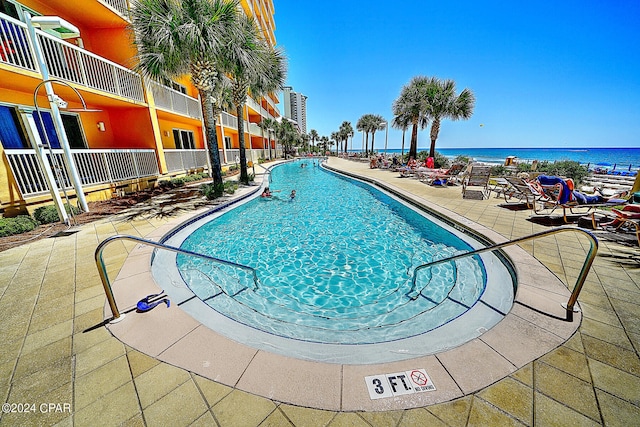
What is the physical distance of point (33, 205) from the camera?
6.59m

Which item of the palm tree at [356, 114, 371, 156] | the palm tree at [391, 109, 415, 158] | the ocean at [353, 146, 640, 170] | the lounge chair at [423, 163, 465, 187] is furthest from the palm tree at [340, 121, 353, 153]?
the lounge chair at [423, 163, 465, 187]

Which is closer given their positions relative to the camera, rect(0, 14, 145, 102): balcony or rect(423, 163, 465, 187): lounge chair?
rect(0, 14, 145, 102): balcony

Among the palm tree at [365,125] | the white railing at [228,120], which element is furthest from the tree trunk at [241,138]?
the palm tree at [365,125]

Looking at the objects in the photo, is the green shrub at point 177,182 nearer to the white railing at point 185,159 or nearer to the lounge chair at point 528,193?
the white railing at point 185,159

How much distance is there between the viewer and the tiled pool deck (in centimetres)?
179

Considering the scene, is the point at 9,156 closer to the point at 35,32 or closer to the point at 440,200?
the point at 35,32

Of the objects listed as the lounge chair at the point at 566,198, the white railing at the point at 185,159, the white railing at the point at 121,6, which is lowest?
the lounge chair at the point at 566,198

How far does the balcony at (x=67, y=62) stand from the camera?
598 cm

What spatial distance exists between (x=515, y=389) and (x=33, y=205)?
11.2 meters

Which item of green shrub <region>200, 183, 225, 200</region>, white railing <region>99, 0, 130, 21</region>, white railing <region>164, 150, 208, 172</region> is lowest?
green shrub <region>200, 183, 225, 200</region>

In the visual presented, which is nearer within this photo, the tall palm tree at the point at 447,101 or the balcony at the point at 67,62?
the balcony at the point at 67,62

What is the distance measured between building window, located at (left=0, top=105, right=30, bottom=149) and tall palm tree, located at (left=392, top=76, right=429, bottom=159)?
2431cm

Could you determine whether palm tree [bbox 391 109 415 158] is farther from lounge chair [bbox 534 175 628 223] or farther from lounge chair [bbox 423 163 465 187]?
lounge chair [bbox 534 175 628 223]

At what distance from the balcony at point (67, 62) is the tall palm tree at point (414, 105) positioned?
21171 mm
